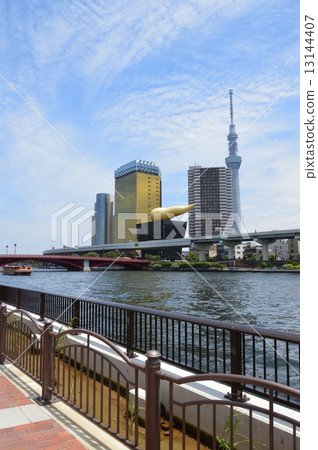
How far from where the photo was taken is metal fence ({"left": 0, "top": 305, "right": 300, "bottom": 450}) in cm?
274

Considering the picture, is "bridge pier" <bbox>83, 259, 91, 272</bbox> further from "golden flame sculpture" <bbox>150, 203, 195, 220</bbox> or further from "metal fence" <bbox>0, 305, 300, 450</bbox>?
"metal fence" <bbox>0, 305, 300, 450</bbox>

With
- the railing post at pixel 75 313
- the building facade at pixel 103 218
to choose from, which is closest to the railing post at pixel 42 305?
the railing post at pixel 75 313

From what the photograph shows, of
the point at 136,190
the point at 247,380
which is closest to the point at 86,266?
the point at 136,190

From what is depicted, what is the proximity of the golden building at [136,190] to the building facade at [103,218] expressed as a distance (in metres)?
7.75

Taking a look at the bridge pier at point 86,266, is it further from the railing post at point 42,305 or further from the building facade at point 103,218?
the railing post at point 42,305

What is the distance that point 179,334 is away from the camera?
563cm

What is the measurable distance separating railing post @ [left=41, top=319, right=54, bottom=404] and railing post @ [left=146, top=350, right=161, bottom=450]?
86.8 inches

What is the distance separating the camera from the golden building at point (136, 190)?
82.3 ft

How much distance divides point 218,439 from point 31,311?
8.66 metres

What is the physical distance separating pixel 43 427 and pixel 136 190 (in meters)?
21.7

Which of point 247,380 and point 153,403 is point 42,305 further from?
point 247,380

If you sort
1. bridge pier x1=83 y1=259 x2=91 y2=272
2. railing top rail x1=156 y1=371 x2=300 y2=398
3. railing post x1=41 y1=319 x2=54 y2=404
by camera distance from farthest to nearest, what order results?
bridge pier x1=83 y1=259 x2=91 y2=272
railing post x1=41 y1=319 x2=54 y2=404
railing top rail x1=156 y1=371 x2=300 y2=398

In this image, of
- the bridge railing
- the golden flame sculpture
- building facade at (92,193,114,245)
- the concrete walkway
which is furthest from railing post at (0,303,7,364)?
building facade at (92,193,114,245)
